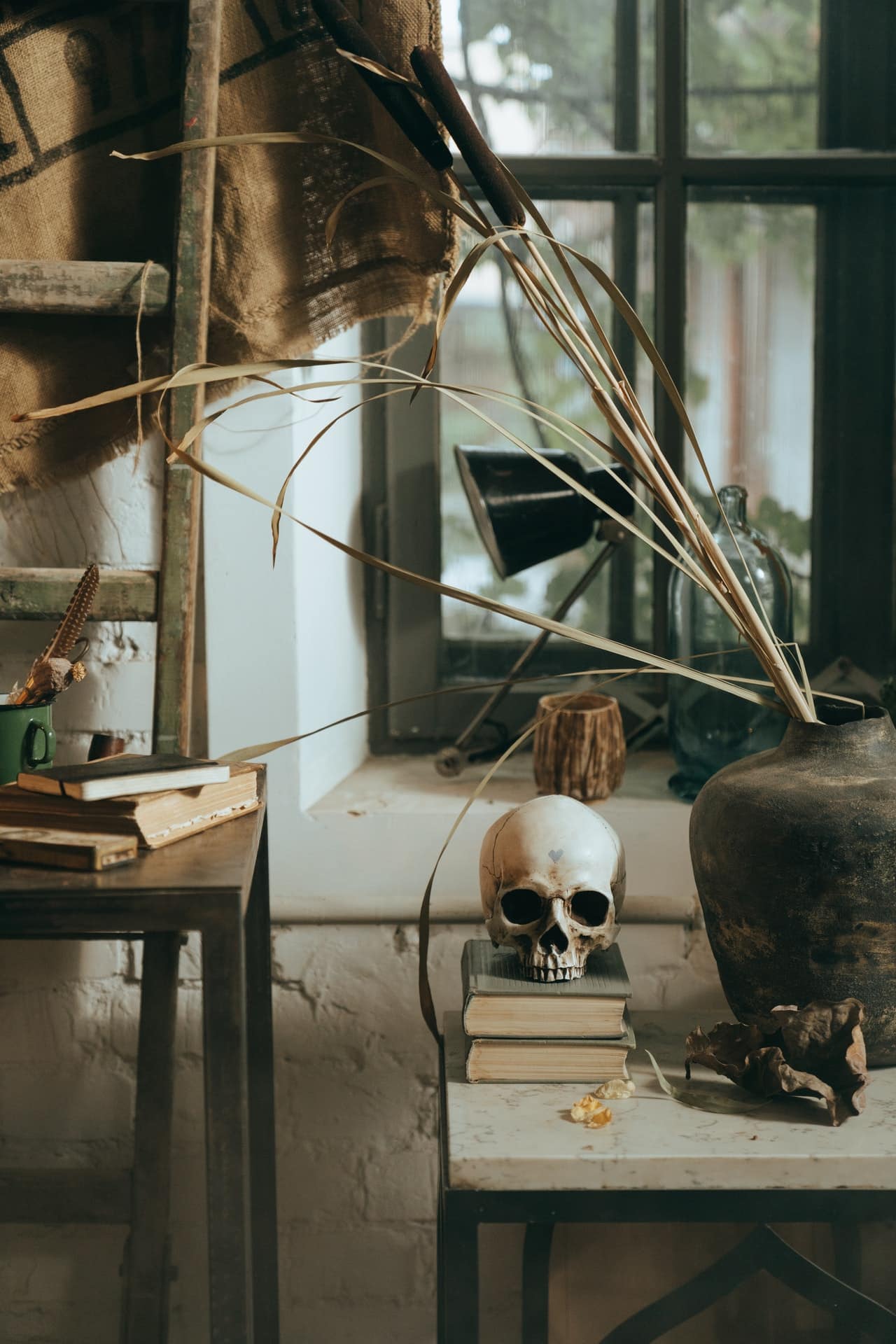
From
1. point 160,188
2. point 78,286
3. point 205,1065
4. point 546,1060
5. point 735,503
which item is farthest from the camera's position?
point 735,503

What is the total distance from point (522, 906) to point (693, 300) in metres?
1.05

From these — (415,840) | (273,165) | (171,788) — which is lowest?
(415,840)

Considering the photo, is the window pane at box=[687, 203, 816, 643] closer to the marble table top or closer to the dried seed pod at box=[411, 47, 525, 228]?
the dried seed pod at box=[411, 47, 525, 228]

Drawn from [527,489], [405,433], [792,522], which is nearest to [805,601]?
[792,522]

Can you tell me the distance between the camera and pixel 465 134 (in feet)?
3.33

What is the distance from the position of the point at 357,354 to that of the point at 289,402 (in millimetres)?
253

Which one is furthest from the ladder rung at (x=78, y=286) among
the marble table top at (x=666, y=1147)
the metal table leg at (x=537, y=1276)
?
the metal table leg at (x=537, y=1276)

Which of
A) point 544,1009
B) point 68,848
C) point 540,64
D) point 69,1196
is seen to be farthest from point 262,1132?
point 540,64

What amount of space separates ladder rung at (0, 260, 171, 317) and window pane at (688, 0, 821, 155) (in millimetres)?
934

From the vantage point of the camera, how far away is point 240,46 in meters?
1.32

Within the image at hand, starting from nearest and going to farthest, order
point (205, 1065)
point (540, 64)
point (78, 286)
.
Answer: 1. point (205, 1065)
2. point (78, 286)
3. point (540, 64)

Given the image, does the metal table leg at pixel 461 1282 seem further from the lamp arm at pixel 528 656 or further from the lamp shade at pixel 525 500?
the lamp shade at pixel 525 500

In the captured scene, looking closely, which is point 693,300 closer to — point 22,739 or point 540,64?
point 540,64

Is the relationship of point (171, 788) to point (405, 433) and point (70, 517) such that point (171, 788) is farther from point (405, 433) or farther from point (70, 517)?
point (405, 433)
